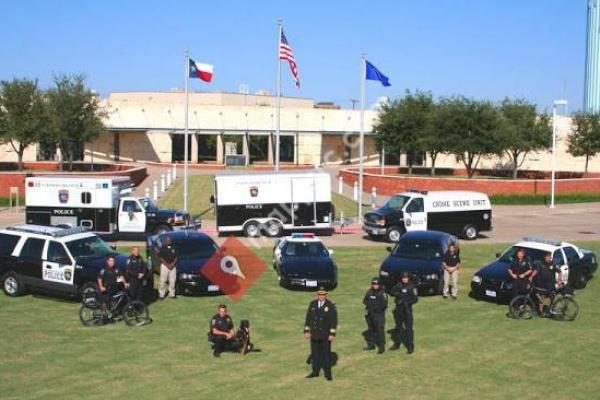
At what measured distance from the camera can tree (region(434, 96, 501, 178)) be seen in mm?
49844

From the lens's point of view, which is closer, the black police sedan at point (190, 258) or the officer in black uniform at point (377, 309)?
the officer in black uniform at point (377, 309)

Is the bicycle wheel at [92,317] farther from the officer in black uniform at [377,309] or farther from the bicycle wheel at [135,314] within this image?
the officer in black uniform at [377,309]

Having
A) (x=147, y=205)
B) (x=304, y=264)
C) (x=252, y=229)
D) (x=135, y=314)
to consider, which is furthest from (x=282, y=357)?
(x=147, y=205)

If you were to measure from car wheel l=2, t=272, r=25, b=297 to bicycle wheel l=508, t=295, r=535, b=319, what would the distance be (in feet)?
36.3

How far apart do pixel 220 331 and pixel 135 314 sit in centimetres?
304

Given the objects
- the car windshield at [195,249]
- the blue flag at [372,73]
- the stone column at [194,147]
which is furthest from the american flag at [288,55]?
the stone column at [194,147]

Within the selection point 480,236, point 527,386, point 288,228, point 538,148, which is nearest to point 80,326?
point 527,386

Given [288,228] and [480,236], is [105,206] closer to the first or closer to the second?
[288,228]

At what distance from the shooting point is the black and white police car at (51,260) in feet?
56.0

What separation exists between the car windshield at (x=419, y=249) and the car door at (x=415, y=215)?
24.4ft

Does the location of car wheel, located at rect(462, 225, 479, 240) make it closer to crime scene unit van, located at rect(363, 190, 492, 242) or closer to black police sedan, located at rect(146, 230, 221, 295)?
crime scene unit van, located at rect(363, 190, 492, 242)

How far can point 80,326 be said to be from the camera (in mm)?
15203

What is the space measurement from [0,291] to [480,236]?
59.3ft

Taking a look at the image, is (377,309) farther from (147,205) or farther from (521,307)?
(147,205)
